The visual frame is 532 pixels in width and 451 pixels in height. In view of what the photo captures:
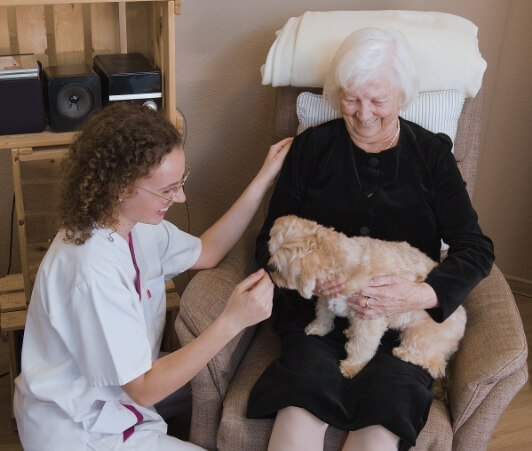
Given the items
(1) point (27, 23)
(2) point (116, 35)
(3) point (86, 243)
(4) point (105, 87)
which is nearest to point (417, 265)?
(3) point (86, 243)

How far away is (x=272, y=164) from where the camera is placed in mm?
2293

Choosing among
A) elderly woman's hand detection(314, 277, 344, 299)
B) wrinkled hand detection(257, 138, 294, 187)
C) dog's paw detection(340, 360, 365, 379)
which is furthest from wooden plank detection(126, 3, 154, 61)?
dog's paw detection(340, 360, 365, 379)

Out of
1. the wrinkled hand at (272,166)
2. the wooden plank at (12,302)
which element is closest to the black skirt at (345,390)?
the wrinkled hand at (272,166)

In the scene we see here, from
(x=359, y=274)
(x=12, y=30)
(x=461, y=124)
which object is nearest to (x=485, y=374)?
(x=359, y=274)

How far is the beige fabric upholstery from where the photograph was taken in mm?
1943

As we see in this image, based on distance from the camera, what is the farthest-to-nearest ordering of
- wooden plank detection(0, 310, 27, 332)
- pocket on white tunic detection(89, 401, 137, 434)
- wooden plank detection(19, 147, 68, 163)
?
wooden plank detection(0, 310, 27, 332) < wooden plank detection(19, 147, 68, 163) < pocket on white tunic detection(89, 401, 137, 434)

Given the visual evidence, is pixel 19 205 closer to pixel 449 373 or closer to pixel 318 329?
pixel 318 329

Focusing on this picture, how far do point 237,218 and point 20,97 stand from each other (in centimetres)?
74

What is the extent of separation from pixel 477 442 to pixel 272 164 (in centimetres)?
98

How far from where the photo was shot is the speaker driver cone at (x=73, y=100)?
230 cm

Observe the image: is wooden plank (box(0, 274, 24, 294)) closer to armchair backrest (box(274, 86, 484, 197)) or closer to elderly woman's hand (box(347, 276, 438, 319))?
armchair backrest (box(274, 86, 484, 197))

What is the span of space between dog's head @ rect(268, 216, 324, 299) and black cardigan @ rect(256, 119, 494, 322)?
0.49 feet

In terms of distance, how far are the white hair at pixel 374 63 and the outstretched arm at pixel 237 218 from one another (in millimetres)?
294

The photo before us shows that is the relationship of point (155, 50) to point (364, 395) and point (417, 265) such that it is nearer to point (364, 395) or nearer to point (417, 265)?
point (417, 265)
